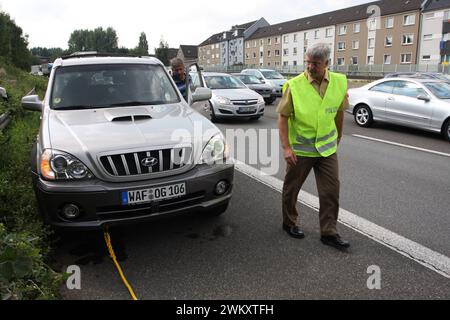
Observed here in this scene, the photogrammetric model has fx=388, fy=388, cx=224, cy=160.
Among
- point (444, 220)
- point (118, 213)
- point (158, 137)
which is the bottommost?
point (444, 220)

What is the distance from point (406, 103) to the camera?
10.3 metres

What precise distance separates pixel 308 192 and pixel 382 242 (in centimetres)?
167

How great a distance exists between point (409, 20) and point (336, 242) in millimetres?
59557

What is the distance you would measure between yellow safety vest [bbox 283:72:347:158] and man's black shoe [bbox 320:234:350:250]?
2.64 feet

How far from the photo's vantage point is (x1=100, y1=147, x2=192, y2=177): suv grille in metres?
3.29

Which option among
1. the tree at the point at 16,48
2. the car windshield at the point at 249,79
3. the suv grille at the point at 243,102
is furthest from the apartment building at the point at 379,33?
the suv grille at the point at 243,102

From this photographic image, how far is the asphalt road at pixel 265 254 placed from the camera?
3.02 m

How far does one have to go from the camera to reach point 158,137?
11.6 feet

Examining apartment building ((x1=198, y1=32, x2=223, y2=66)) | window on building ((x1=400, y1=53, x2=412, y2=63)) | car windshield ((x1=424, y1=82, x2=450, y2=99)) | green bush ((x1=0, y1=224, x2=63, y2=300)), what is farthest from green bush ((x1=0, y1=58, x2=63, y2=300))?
apartment building ((x1=198, y1=32, x2=223, y2=66))

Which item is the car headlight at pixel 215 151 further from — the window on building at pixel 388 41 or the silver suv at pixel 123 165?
the window on building at pixel 388 41

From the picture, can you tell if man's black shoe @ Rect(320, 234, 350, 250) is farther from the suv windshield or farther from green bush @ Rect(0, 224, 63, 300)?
the suv windshield

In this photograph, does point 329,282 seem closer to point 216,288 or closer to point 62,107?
point 216,288

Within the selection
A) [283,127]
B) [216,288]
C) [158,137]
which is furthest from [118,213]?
[283,127]

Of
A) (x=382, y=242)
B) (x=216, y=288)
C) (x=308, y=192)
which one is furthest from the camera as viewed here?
(x=308, y=192)
